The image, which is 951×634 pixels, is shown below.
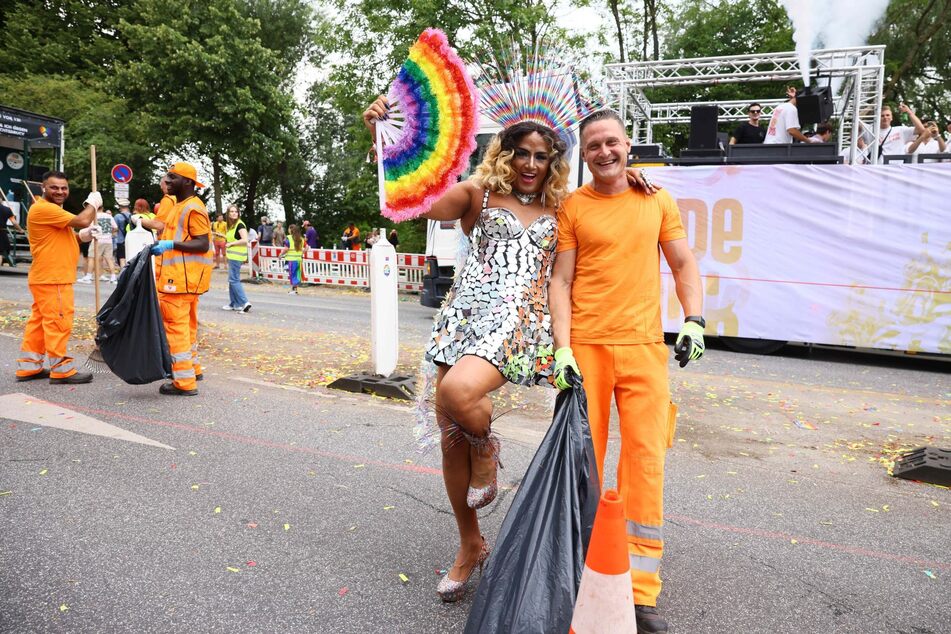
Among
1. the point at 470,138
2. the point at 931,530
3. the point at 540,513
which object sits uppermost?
the point at 470,138

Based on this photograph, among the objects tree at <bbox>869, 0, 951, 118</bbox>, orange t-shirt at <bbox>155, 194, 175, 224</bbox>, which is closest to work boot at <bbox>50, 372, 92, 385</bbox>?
orange t-shirt at <bbox>155, 194, 175, 224</bbox>

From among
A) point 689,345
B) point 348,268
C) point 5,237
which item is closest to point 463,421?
point 689,345

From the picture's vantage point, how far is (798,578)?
3.03 metres

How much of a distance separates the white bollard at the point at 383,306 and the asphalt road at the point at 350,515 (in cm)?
50

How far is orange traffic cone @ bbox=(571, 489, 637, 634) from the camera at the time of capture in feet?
6.61

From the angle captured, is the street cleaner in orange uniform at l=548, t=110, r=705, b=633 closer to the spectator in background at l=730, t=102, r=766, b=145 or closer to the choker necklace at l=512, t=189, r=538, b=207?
the choker necklace at l=512, t=189, r=538, b=207

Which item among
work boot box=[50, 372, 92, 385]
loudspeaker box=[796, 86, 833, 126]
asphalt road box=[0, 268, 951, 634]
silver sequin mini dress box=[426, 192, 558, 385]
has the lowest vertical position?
asphalt road box=[0, 268, 951, 634]

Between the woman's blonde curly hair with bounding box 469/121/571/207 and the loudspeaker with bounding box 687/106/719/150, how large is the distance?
7742mm

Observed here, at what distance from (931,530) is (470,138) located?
315 centimetres

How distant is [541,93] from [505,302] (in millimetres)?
885

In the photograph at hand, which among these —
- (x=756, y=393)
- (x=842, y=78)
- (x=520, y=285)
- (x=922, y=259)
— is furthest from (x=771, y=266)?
(x=520, y=285)

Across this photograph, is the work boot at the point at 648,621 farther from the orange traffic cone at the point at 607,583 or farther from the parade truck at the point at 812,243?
the parade truck at the point at 812,243

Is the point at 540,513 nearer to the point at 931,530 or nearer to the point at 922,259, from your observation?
the point at 931,530

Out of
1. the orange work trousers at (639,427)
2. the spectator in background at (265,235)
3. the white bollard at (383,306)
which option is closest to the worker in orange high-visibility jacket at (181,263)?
the white bollard at (383,306)
